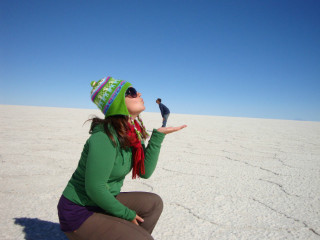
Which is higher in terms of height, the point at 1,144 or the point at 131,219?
the point at 131,219

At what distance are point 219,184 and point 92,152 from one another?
192 cm

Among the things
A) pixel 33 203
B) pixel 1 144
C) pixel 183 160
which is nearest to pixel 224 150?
pixel 183 160

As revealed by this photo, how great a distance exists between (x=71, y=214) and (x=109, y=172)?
0.90 ft

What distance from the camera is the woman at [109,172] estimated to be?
3.19ft

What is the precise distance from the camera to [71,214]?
3.36 ft

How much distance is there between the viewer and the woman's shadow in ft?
4.76

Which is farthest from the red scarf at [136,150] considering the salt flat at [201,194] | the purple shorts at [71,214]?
the salt flat at [201,194]

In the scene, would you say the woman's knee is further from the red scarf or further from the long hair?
the long hair

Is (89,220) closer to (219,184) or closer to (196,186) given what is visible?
(196,186)

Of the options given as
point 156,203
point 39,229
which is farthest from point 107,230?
point 39,229

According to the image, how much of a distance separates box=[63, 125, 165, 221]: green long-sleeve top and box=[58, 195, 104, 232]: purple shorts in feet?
0.08

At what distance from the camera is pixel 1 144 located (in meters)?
4.08

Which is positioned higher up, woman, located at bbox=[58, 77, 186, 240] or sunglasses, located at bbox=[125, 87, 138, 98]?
sunglasses, located at bbox=[125, 87, 138, 98]

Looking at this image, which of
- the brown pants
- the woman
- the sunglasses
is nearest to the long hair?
the woman
